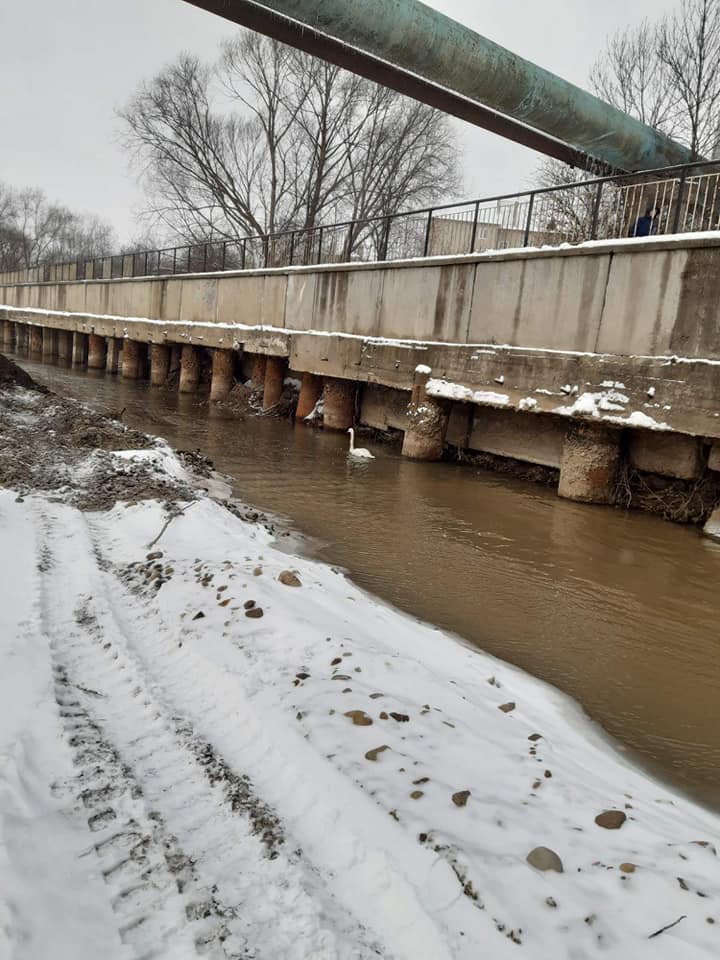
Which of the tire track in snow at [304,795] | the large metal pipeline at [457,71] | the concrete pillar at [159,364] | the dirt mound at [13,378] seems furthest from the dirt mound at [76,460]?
the concrete pillar at [159,364]

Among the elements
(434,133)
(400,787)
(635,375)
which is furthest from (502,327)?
(434,133)

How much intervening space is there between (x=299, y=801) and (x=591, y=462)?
25.3 feet

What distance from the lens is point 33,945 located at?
1.50 meters

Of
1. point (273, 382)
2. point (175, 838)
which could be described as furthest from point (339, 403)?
point (175, 838)

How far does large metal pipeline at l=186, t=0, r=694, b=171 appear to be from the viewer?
9.05m

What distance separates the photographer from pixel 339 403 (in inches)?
583

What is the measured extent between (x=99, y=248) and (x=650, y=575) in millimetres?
91507

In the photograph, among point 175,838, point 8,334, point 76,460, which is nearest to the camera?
point 175,838

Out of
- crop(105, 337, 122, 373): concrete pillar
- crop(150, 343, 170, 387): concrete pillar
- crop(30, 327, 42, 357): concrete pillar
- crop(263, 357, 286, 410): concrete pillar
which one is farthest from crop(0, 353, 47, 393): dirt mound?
crop(30, 327, 42, 357): concrete pillar

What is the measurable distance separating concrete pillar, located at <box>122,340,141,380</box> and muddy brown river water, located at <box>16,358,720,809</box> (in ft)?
54.5

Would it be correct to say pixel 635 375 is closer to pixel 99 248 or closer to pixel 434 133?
pixel 434 133

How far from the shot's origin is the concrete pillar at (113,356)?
2898 cm

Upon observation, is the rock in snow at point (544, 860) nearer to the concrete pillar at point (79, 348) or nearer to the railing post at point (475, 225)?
the railing post at point (475, 225)

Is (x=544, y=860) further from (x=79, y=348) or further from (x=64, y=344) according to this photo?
(x=64, y=344)
